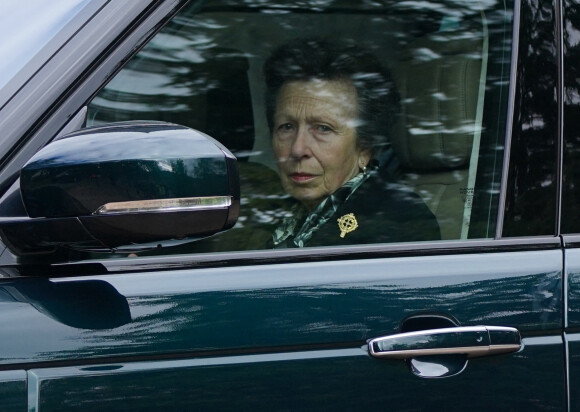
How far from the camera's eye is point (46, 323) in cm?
168

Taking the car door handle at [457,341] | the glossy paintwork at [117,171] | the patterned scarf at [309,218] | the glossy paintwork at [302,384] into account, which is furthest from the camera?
the patterned scarf at [309,218]

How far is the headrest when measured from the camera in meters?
2.10

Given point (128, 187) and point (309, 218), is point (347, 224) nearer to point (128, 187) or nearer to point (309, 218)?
point (309, 218)

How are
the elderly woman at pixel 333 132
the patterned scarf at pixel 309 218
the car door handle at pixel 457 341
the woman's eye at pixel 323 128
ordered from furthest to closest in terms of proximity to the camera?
1. the woman's eye at pixel 323 128
2. the elderly woman at pixel 333 132
3. the patterned scarf at pixel 309 218
4. the car door handle at pixel 457 341

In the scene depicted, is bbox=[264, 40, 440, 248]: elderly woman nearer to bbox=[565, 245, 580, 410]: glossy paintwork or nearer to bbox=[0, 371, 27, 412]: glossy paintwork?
bbox=[565, 245, 580, 410]: glossy paintwork

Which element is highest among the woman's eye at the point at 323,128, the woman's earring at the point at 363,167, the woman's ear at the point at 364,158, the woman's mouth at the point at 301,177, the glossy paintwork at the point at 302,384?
the woman's eye at the point at 323,128

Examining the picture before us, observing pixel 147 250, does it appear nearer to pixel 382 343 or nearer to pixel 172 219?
pixel 172 219

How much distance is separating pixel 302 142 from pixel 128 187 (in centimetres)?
67

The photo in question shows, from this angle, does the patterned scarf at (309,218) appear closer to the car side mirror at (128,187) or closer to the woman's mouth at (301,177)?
the woman's mouth at (301,177)

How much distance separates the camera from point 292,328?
175 cm

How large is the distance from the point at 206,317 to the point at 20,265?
1.11 ft

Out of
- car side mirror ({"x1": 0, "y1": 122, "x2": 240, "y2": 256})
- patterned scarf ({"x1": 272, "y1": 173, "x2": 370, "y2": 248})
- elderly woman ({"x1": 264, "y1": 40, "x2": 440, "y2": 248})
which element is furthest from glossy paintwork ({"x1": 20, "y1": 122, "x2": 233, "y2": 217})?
elderly woman ({"x1": 264, "y1": 40, "x2": 440, "y2": 248})

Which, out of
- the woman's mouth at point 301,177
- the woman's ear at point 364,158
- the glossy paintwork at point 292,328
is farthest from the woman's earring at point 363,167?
the glossy paintwork at point 292,328

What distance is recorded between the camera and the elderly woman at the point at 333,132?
2053 millimetres
